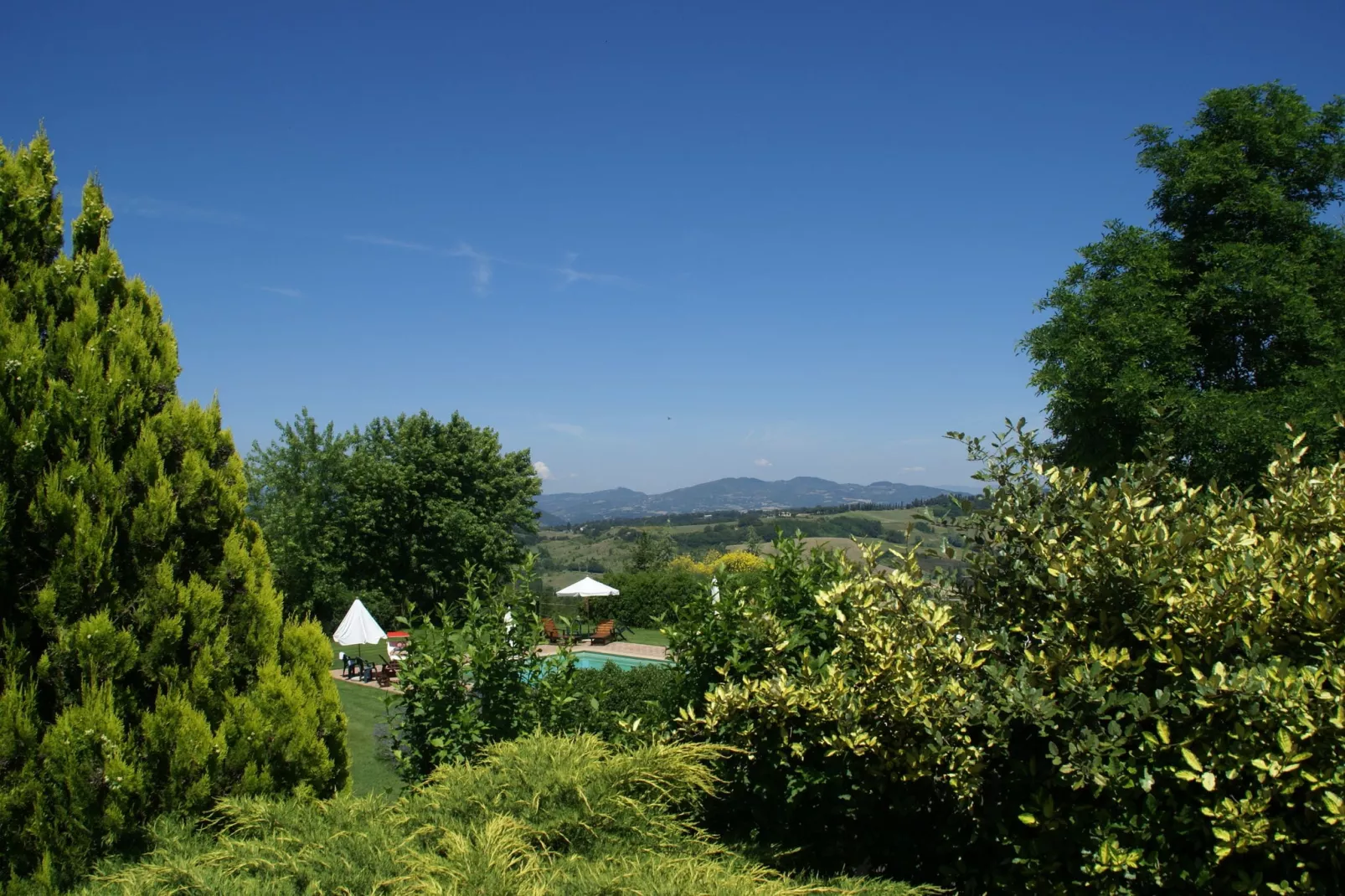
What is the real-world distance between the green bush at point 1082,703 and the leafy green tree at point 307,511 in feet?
86.1

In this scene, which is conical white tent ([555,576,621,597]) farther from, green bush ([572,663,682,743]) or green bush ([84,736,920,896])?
green bush ([84,736,920,896])

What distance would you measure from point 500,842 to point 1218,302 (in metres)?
13.9

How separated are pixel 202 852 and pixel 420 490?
94.4ft

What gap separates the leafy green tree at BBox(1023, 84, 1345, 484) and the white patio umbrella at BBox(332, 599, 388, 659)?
16.4 m

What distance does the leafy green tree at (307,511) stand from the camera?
92.7ft

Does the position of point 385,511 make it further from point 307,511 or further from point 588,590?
point 588,590

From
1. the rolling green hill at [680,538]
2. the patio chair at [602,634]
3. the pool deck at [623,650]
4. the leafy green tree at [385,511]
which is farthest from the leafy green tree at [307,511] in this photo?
the rolling green hill at [680,538]

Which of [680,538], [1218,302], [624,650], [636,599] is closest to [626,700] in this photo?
[1218,302]

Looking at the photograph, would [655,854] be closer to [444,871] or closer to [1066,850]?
[444,871]

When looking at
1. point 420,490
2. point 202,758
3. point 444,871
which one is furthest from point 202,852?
point 420,490

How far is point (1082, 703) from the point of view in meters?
3.05

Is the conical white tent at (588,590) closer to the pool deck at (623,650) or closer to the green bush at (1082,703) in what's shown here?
the pool deck at (623,650)

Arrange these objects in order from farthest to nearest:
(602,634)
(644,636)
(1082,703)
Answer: (644,636) < (602,634) < (1082,703)

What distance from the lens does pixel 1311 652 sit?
3.02 m
